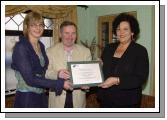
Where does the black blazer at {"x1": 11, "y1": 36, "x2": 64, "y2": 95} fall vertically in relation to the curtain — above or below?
below

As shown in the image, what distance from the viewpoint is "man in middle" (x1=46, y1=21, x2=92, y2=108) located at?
2332 millimetres

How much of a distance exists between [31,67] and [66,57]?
0.48 metres

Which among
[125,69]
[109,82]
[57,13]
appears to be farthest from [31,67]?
[57,13]

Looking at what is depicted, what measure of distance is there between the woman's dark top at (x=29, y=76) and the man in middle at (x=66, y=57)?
0.73ft

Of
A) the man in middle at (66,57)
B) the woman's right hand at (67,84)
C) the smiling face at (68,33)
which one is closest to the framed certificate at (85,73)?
the woman's right hand at (67,84)

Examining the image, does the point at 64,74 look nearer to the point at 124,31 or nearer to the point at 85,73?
the point at 85,73

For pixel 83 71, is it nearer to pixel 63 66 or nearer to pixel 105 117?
pixel 63 66

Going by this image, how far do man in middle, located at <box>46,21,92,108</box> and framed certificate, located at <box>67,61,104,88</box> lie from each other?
17 cm

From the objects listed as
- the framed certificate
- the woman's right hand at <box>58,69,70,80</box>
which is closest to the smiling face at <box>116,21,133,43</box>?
the framed certificate

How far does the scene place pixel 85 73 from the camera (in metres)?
2.19

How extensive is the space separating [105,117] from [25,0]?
1.14 m

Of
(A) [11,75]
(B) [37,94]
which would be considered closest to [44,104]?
(B) [37,94]

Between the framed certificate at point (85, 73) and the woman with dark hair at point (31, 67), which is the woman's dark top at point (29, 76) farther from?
the framed certificate at point (85, 73)

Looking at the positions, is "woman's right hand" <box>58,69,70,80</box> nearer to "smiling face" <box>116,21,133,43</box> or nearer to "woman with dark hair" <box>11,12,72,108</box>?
"woman with dark hair" <box>11,12,72,108</box>
